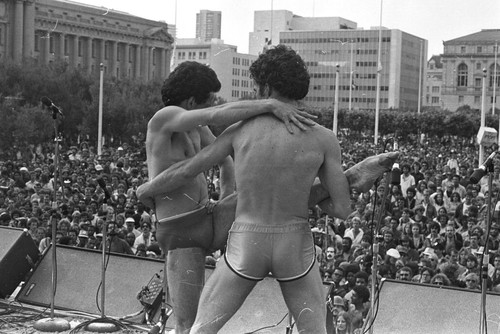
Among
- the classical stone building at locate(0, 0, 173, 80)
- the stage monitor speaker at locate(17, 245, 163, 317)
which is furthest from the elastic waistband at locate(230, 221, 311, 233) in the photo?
the classical stone building at locate(0, 0, 173, 80)

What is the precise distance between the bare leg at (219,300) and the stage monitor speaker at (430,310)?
114 inches

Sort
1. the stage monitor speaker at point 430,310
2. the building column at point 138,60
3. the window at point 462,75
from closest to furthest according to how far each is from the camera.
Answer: the stage monitor speaker at point 430,310, the building column at point 138,60, the window at point 462,75

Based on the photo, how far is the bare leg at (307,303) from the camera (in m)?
4.60

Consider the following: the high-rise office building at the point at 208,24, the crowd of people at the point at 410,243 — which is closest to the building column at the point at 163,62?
the high-rise office building at the point at 208,24

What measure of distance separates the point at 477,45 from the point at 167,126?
135522mm

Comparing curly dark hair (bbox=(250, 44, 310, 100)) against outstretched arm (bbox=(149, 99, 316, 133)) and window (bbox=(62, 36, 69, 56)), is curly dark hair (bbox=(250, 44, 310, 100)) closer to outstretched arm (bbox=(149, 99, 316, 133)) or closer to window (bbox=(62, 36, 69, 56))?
outstretched arm (bbox=(149, 99, 316, 133))

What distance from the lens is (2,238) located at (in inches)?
341

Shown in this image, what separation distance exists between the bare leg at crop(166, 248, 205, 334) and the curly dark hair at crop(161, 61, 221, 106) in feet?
2.53

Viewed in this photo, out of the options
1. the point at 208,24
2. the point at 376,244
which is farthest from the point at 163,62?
the point at 376,244

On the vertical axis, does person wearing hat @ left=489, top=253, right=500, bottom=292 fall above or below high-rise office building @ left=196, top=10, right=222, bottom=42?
below

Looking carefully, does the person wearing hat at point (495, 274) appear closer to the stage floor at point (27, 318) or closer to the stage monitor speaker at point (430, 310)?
the stage monitor speaker at point (430, 310)

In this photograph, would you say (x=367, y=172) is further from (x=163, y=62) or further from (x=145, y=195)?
(x=163, y=62)

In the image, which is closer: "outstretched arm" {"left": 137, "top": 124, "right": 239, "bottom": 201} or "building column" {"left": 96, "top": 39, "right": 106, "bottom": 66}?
"outstretched arm" {"left": 137, "top": 124, "right": 239, "bottom": 201}

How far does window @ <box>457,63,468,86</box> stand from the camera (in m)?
140
